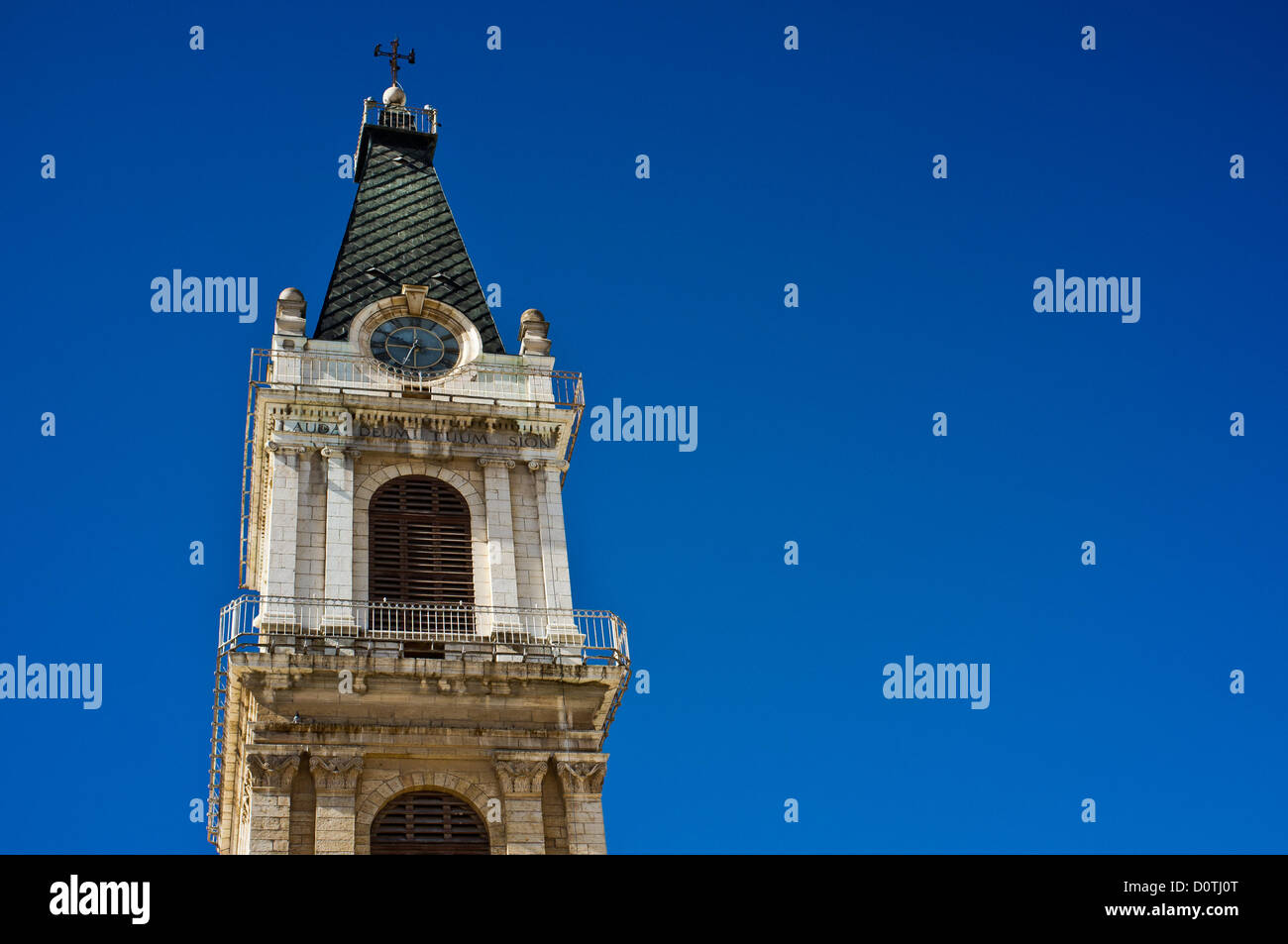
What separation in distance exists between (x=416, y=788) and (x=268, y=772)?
10.4ft

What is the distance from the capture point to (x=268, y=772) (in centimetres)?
3303

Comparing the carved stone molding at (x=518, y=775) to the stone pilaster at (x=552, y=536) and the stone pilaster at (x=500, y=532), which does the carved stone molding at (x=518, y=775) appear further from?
the stone pilaster at (x=552, y=536)

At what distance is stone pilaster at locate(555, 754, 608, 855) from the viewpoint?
3416 cm

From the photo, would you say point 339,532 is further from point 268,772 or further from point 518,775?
point 518,775

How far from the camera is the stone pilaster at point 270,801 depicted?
32.3 metres

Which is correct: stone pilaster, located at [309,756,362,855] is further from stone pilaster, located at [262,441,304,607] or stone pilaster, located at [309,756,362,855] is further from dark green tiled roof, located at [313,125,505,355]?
dark green tiled roof, located at [313,125,505,355]

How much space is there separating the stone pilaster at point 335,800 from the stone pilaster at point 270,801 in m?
0.56

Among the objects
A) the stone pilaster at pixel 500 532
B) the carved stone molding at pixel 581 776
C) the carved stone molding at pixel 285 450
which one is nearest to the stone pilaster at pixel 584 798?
the carved stone molding at pixel 581 776

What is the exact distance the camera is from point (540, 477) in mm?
40031

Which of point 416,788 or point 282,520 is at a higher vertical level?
point 282,520

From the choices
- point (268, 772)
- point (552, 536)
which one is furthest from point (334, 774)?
point (552, 536)

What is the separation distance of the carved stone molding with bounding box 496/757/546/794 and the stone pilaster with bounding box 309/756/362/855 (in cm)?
307

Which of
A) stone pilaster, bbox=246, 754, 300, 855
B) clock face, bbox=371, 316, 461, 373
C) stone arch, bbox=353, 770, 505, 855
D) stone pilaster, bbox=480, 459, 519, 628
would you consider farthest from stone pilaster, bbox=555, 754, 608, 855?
clock face, bbox=371, 316, 461, 373
